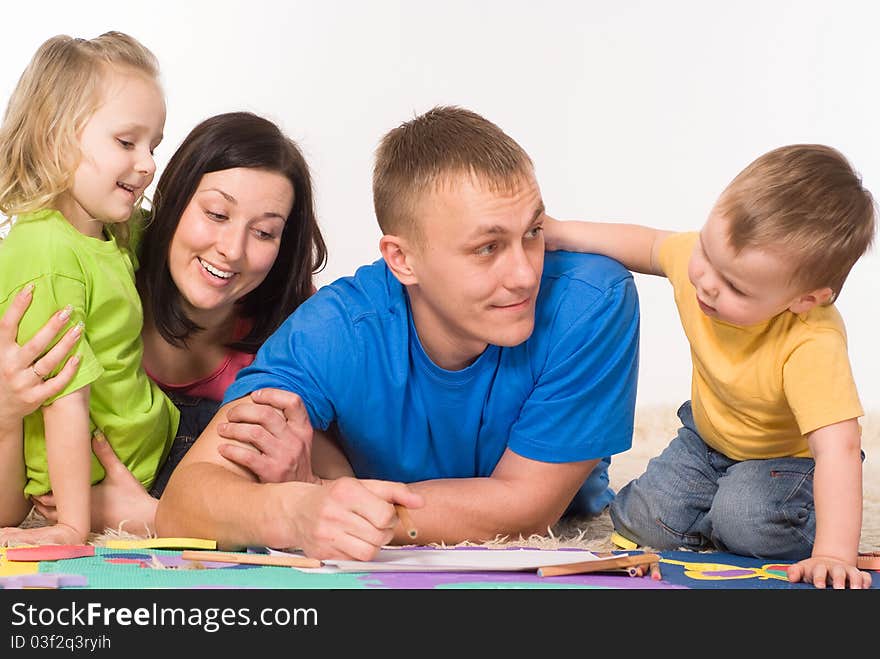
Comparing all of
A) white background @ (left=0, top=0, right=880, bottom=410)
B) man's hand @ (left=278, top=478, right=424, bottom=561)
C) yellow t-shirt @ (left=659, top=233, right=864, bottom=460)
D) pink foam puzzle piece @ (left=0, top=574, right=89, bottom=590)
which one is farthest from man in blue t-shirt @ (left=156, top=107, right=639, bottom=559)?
white background @ (left=0, top=0, right=880, bottom=410)

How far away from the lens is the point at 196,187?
2.29m

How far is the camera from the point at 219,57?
404 cm

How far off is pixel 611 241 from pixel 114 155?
883mm

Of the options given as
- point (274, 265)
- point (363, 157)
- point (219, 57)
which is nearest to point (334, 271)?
point (363, 157)

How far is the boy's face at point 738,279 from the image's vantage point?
5.76 feet

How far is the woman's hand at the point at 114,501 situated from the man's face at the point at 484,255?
0.68 meters

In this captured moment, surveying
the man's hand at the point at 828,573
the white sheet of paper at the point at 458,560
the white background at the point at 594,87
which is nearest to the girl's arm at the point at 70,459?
the white sheet of paper at the point at 458,560

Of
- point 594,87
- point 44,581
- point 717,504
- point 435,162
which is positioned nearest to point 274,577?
point 44,581

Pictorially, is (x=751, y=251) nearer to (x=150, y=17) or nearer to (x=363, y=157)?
(x=363, y=157)

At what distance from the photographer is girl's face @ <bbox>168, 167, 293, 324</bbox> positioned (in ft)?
7.36

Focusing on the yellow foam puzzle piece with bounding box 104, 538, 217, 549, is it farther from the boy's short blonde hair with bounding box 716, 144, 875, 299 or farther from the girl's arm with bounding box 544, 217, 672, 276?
the boy's short blonde hair with bounding box 716, 144, 875, 299

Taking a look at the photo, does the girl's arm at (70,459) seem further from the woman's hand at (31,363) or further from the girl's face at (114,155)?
the girl's face at (114,155)
